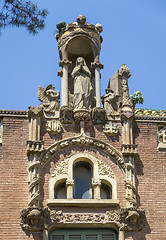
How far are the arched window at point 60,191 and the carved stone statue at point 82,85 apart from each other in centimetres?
258

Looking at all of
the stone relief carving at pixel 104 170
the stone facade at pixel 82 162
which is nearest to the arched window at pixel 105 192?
the stone facade at pixel 82 162

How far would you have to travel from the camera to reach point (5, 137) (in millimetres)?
22562

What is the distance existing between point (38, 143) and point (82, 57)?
4412mm

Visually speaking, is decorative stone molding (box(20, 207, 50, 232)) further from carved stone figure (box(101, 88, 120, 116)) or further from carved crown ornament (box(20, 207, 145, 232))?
carved stone figure (box(101, 88, 120, 116))

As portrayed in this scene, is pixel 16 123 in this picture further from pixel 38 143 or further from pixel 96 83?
pixel 96 83

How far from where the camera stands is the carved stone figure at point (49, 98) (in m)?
23.2

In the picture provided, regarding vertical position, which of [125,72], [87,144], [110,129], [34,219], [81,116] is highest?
[125,72]

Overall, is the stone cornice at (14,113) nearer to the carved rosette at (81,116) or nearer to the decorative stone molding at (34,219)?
the carved rosette at (81,116)

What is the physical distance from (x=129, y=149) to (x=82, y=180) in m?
1.68

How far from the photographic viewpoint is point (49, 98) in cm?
2344

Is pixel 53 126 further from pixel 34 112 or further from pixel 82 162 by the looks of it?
pixel 82 162

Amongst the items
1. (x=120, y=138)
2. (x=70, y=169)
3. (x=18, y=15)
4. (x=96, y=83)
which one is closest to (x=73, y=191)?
(x=70, y=169)

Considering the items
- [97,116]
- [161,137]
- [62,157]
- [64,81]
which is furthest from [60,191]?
[64,81]

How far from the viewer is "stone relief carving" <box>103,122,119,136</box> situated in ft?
75.0
